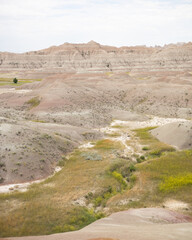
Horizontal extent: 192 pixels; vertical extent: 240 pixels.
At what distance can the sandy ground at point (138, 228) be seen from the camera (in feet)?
34.7

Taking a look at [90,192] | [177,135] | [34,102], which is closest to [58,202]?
[90,192]

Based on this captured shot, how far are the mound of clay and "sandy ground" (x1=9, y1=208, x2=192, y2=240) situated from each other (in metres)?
18.3

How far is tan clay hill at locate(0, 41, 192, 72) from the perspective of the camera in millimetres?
131625

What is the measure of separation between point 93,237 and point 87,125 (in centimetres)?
3436

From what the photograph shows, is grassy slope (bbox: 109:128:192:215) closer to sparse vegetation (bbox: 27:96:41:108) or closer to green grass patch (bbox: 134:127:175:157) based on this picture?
green grass patch (bbox: 134:127:175:157)

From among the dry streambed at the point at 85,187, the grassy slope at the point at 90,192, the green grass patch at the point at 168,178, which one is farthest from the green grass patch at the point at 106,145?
the green grass patch at the point at 168,178

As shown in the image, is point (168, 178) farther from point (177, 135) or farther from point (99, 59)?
point (99, 59)

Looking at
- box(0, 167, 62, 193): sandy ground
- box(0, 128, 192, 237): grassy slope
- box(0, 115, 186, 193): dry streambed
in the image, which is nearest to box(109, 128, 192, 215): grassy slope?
box(0, 128, 192, 237): grassy slope

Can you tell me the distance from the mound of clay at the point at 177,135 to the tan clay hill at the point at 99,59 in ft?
316

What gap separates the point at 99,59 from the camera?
14612 cm

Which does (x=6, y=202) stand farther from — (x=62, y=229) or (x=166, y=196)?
(x=166, y=196)

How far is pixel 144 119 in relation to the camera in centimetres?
5022

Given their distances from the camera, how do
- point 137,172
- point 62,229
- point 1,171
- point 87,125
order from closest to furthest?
point 62,229, point 1,171, point 137,172, point 87,125

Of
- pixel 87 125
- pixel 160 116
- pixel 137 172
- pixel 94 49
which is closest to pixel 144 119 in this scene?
pixel 160 116
